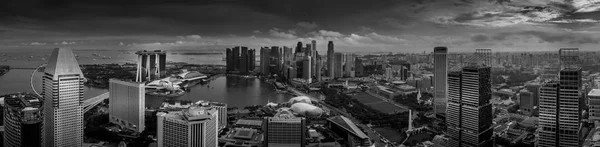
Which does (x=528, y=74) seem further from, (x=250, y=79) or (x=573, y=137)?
(x=250, y=79)

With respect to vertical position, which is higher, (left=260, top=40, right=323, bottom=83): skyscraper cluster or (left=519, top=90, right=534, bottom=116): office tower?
(left=260, top=40, right=323, bottom=83): skyscraper cluster

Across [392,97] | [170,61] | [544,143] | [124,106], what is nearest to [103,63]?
[170,61]

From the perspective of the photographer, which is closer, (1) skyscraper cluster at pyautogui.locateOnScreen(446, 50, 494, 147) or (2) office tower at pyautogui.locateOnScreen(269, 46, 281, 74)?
(1) skyscraper cluster at pyautogui.locateOnScreen(446, 50, 494, 147)

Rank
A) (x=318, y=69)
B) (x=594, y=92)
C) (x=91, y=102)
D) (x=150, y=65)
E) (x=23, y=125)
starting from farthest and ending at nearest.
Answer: (x=318, y=69), (x=150, y=65), (x=91, y=102), (x=594, y=92), (x=23, y=125)

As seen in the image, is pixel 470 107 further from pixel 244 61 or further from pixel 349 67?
pixel 244 61

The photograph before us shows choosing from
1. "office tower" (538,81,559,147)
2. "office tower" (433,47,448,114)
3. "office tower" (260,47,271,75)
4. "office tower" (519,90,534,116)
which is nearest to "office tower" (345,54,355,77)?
"office tower" (260,47,271,75)

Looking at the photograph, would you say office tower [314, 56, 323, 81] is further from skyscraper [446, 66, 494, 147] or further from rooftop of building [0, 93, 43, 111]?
rooftop of building [0, 93, 43, 111]

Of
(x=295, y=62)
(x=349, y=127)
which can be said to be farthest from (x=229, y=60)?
(x=349, y=127)
